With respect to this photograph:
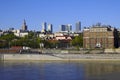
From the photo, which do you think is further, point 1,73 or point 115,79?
point 1,73

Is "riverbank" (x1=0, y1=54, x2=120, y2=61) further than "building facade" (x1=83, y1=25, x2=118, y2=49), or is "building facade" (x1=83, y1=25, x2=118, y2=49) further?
"building facade" (x1=83, y1=25, x2=118, y2=49)

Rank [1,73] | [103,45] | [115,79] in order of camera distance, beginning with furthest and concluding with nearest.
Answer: [103,45] < [1,73] < [115,79]

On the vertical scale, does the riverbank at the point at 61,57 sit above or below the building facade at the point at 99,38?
below

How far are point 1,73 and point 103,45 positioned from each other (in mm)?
62734

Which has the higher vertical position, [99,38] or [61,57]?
[99,38]

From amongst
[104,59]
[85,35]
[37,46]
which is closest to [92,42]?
[85,35]

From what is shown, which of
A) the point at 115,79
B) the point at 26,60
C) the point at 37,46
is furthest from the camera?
the point at 37,46

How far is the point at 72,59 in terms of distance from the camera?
3413 inches

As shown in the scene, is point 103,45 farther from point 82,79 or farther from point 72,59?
point 82,79

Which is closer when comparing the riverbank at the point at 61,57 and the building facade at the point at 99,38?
the riverbank at the point at 61,57

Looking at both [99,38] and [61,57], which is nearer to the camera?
[61,57]

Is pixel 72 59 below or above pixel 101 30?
below

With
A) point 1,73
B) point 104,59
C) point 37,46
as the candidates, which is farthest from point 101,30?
point 1,73

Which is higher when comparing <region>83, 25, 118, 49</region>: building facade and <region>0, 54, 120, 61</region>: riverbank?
<region>83, 25, 118, 49</region>: building facade
